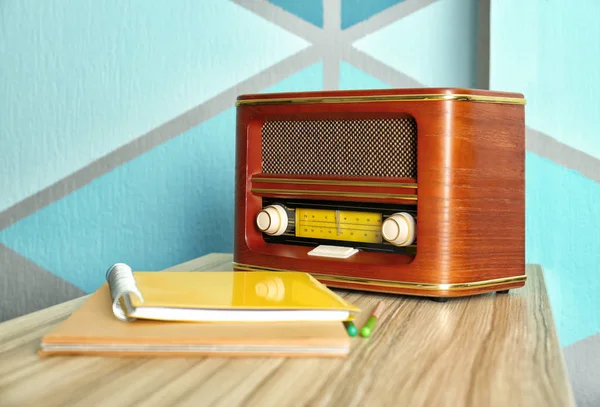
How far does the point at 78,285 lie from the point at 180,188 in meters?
0.39

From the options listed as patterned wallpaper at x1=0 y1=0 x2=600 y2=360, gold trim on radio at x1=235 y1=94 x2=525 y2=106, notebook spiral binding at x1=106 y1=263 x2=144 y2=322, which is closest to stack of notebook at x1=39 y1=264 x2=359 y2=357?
notebook spiral binding at x1=106 y1=263 x2=144 y2=322

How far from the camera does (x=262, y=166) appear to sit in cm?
123

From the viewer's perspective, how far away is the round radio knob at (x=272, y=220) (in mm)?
1179

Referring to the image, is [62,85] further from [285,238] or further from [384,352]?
[384,352]

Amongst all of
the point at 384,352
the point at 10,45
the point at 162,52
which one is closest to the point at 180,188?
the point at 162,52

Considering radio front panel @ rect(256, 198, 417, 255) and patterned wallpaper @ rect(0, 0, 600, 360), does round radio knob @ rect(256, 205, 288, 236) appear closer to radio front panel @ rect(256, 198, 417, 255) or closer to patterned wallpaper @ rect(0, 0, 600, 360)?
radio front panel @ rect(256, 198, 417, 255)

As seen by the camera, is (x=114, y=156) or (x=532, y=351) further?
(x=114, y=156)

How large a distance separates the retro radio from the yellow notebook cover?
185 millimetres

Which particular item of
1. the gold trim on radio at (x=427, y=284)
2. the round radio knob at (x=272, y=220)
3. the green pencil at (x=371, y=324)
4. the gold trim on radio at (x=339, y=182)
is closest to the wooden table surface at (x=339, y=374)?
the green pencil at (x=371, y=324)

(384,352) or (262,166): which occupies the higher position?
(262,166)

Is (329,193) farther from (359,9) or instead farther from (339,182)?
(359,9)

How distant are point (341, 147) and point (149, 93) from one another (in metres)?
0.80

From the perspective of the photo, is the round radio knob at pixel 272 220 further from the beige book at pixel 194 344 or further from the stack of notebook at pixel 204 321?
the beige book at pixel 194 344

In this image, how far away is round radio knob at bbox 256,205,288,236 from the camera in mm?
1179
